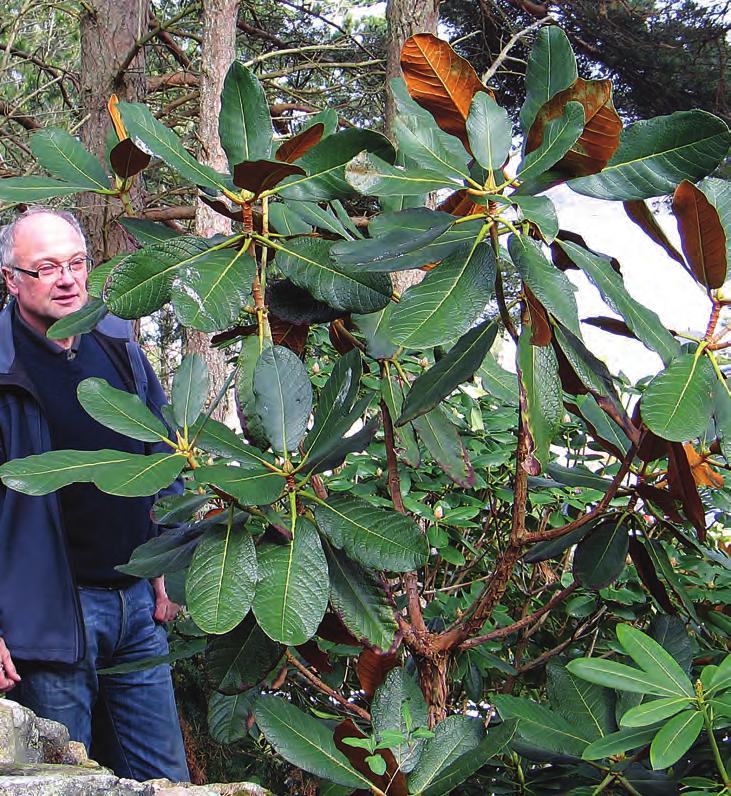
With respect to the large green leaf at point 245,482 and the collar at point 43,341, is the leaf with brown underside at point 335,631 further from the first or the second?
the collar at point 43,341

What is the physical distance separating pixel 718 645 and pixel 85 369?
1.87 meters

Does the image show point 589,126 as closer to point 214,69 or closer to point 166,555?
point 166,555

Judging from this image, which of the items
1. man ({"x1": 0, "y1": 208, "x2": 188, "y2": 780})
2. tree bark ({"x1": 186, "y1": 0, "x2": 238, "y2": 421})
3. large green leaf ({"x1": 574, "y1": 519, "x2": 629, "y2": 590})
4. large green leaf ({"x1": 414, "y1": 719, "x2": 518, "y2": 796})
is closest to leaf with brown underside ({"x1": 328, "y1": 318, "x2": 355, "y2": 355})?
large green leaf ({"x1": 574, "y1": 519, "x2": 629, "y2": 590})

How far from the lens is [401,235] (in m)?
1.08

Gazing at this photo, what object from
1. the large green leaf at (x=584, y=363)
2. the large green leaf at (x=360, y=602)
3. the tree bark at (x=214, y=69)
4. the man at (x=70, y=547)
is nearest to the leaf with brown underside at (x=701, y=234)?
the large green leaf at (x=584, y=363)

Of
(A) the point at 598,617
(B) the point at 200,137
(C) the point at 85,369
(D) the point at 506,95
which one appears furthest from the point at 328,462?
(D) the point at 506,95

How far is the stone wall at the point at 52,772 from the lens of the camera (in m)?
1.02

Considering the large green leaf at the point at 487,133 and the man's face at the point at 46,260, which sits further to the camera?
the man's face at the point at 46,260

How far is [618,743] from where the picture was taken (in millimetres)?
1153

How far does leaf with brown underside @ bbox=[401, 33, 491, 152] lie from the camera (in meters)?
1.07

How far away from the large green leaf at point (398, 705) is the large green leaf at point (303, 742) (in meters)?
0.07

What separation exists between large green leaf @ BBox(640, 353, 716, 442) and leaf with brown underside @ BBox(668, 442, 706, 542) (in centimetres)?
16

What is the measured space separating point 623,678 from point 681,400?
0.36 meters

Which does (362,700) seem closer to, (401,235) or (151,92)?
(401,235)
